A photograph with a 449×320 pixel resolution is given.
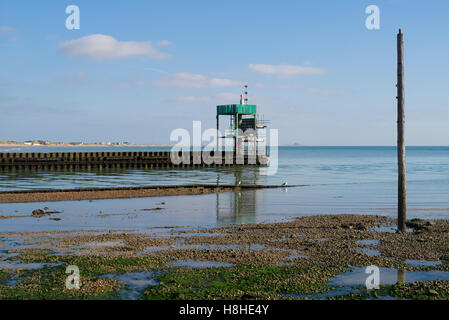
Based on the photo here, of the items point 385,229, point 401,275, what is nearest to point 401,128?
point 385,229

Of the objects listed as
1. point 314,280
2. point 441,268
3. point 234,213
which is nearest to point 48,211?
point 234,213

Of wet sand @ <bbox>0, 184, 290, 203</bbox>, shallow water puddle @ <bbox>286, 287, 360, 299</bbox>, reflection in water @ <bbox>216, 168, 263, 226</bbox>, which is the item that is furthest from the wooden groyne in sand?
shallow water puddle @ <bbox>286, 287, 360, 299</bbox>

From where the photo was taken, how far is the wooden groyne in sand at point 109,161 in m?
62.9

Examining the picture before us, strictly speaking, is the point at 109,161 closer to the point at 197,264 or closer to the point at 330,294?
the point at 197,264

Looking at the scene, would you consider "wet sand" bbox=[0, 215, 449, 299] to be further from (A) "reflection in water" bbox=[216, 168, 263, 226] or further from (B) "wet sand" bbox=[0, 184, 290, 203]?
(B) "wet sand" bbox=[0, 184, 290, 203]

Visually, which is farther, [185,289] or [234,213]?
[234,213]

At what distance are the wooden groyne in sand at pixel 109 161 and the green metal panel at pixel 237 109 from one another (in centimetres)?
793

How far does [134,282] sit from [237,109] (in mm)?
57605

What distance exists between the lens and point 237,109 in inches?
2596

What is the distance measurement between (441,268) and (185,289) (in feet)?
22.1

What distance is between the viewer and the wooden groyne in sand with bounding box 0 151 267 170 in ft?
206

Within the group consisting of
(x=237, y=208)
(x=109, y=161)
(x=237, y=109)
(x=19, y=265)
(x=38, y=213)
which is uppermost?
(x=237, y=109)

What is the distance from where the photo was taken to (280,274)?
10.0 meters

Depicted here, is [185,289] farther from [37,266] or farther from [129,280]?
[37,266]
